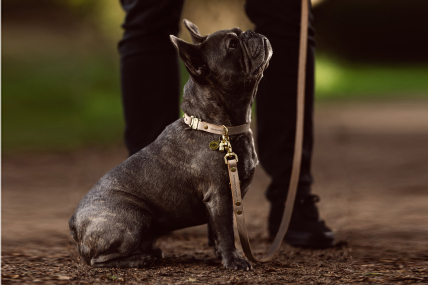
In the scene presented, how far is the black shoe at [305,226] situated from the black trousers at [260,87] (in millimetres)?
61

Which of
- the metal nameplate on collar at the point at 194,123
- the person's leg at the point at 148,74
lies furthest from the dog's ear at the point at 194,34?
the person's leg at the point at 148,74

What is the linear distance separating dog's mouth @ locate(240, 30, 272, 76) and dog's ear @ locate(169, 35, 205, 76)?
0.18m

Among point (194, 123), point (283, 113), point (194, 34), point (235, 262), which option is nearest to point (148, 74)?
point (194, 34)

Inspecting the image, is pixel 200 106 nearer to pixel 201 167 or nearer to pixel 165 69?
pixel 201 167

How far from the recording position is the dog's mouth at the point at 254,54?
171 centimetres

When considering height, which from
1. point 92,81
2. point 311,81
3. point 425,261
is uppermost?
point 92,81

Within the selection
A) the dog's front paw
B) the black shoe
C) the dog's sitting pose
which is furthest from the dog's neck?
the black shoe

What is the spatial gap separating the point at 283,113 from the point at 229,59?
32.0 inches

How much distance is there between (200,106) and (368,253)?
113 cm

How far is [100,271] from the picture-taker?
1722 mm

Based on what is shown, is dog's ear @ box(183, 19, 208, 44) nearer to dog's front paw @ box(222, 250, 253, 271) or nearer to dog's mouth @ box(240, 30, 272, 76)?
dog's mouth @ box(240, 30, 272, 76)

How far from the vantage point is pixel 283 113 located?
8.04ft

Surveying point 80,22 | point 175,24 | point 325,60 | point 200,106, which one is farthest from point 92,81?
point 200,106

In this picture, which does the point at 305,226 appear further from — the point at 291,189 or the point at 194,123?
the point at 194,123
